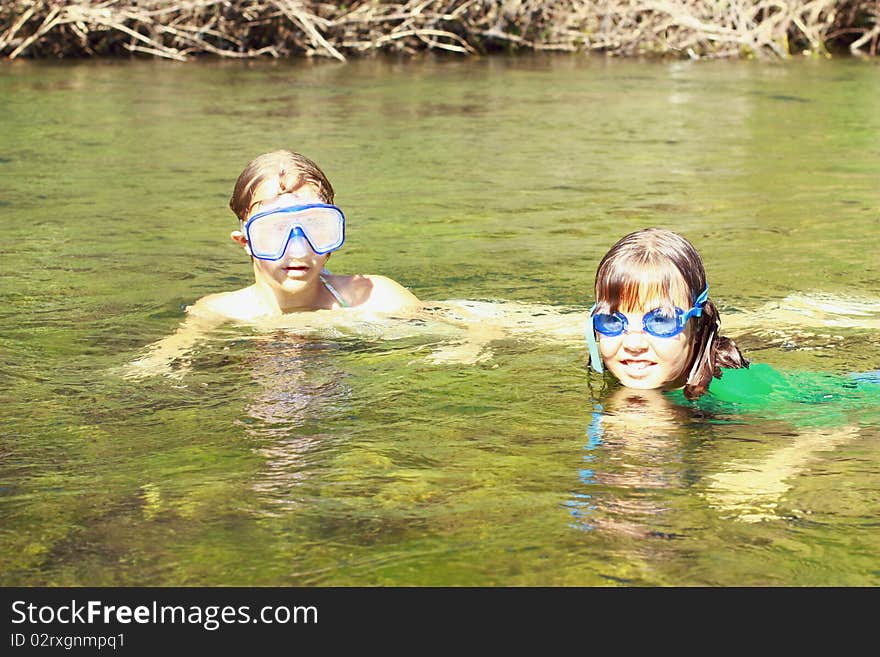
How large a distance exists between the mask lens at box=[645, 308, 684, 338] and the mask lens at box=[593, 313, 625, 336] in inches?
3.3

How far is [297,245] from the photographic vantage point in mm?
5434

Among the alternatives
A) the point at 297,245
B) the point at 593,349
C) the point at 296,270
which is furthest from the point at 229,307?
the point at 593,349

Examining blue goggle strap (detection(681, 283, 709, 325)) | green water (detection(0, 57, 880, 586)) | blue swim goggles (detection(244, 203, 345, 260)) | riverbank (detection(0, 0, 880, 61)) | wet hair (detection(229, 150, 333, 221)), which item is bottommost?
green water (detection(0, 57, 880, 586))

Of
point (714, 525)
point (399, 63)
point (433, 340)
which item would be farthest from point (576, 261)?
point (399, 63)

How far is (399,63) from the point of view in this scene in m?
18.7

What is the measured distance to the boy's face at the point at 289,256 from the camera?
5.46m

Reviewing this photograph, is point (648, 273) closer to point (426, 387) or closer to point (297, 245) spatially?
point (426, 387)

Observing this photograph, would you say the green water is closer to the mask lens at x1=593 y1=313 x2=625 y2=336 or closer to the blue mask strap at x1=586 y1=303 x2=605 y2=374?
the blue mask strap at x1=586 y1=303 x2=605 y2=374

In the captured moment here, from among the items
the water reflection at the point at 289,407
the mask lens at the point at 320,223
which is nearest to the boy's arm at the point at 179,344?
the water reflection at the point at 289,407

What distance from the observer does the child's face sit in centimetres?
437

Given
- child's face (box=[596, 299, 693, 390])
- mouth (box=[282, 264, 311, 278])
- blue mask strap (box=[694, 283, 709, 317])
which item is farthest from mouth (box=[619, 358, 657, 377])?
mouth (box=[282, 264, 311, 278])

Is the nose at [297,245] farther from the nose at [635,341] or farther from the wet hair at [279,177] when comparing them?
the nose at [635,341]

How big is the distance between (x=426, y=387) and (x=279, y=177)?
3.92 feet

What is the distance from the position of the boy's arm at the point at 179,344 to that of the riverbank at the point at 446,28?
40.1 feet
